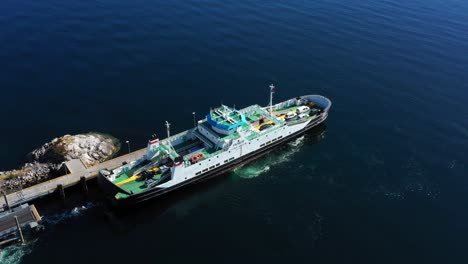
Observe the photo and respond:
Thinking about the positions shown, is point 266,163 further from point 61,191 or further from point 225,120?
point 61,191

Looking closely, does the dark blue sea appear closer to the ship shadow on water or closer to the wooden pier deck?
the ship shadow on water

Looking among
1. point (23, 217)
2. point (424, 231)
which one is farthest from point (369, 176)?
point (23, 217)

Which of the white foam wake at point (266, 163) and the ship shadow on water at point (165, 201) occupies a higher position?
the white foam wake at point (266, 163)

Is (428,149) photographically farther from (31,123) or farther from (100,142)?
(31,123)

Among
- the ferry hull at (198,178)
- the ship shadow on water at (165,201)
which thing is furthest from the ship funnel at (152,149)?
the ship shadow on water at (165,201)

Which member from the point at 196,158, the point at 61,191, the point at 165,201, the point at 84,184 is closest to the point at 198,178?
the point at 196,158

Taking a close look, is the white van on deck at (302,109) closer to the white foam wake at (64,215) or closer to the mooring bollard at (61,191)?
the white foam wake at (64,215)
